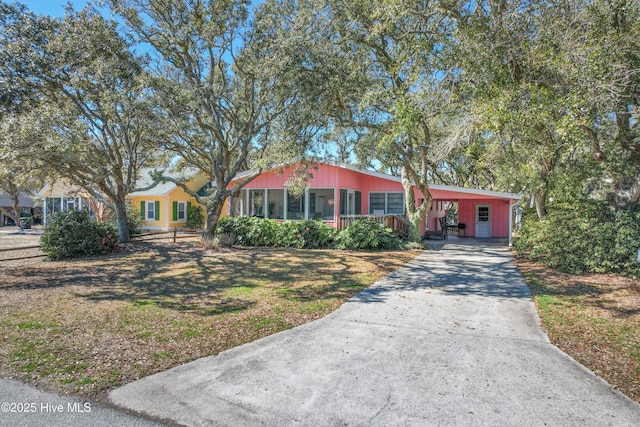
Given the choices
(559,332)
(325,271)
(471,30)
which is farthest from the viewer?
(325,271)

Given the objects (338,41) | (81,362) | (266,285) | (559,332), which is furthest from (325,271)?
(338,41)

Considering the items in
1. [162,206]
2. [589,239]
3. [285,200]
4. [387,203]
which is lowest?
[589,239]

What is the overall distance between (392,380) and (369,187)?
48.8 ft

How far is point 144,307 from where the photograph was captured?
5.88m

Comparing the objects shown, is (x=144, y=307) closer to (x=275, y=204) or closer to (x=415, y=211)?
(x=415, y=211)

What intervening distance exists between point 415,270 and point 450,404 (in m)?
6.41

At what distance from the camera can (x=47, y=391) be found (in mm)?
3211

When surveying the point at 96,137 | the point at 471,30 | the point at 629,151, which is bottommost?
the point at 629,151

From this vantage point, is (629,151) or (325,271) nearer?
(629,151)

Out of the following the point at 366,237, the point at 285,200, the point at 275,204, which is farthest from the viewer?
the point at 275,204

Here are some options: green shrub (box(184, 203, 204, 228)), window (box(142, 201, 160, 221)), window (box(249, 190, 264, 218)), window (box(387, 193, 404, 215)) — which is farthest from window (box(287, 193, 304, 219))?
window (box(142, 201, 160, 221))

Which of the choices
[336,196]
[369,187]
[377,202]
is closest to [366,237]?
[336,196]

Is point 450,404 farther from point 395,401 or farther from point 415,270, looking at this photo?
point 415,270

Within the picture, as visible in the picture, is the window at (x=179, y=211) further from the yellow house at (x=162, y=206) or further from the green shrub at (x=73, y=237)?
the green shrub at (x=73, y=237)
